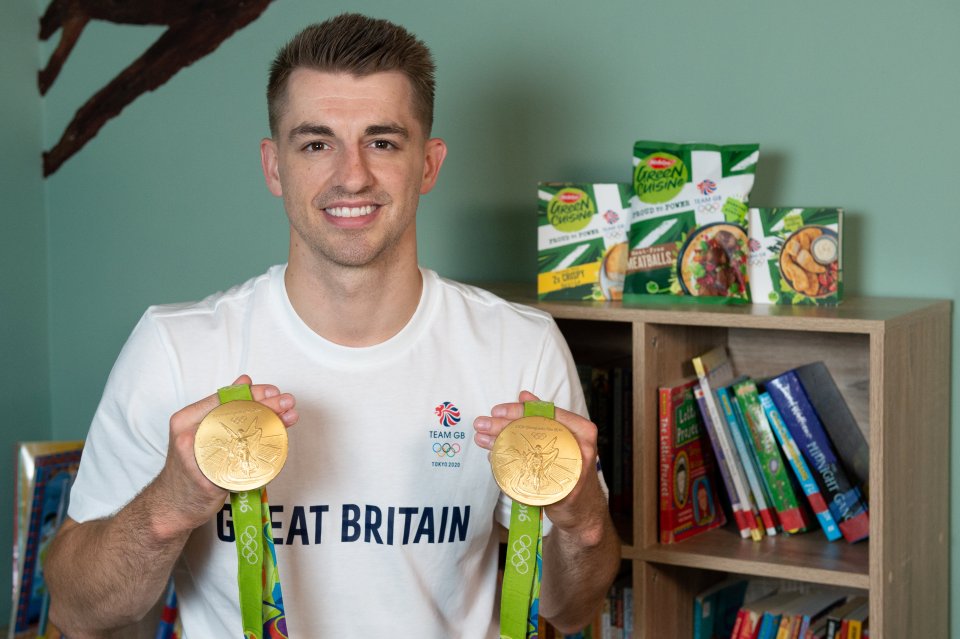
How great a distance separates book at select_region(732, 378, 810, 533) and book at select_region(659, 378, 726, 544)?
82mm

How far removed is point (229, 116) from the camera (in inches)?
92.9

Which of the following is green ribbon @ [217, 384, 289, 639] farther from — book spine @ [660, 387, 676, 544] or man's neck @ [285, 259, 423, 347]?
book spine @ [660, 387, 676, 544]

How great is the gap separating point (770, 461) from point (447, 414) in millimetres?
493

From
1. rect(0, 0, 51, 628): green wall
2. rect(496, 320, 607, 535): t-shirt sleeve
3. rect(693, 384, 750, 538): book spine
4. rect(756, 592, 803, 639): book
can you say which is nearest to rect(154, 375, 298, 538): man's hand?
rect(496, 320, 607, 535): t-shirt sleeve

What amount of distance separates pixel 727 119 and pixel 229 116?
1.02 m

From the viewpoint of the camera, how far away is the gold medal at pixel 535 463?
1.22 metres

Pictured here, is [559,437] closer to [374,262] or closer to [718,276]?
[374,262]

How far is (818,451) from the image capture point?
1.65 meters

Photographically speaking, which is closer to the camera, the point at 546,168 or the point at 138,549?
the point at 138,549

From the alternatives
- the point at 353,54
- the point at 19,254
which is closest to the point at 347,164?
the point at 353,54

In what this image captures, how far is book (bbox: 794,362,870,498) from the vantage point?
1.69 metres

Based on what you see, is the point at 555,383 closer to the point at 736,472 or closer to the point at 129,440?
the point at 736,472

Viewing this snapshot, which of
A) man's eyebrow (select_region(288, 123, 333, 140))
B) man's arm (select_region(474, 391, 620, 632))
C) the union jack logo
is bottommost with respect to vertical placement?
man's arm (select_region(474, 391, 620, 632))

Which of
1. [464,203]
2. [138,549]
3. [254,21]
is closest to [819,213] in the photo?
[464,203]
